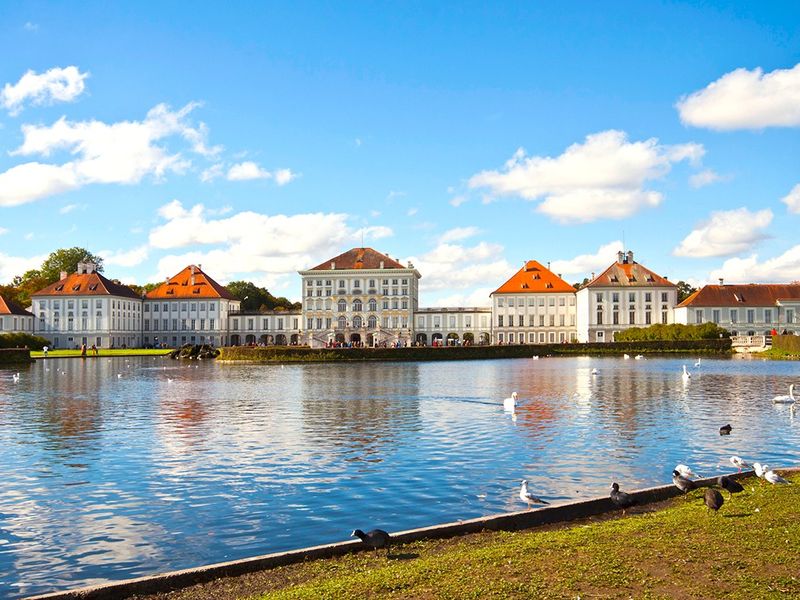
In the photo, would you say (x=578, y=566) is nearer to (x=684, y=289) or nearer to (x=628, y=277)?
(x=628, y=277)

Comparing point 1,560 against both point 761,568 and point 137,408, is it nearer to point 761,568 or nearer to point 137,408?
point 761,568

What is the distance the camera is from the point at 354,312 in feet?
374

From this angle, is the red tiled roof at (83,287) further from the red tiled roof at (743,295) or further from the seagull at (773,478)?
the seagull at (773,478)

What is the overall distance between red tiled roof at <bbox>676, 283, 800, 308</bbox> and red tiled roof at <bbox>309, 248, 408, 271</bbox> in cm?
4037

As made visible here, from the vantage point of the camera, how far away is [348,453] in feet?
56.0

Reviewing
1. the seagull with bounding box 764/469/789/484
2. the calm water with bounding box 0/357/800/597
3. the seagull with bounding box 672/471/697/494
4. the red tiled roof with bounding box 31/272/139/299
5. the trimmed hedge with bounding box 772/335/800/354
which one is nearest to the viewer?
the calm water with bounding box 0/357/800/597

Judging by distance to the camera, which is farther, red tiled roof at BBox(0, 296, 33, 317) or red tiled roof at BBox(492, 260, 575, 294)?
red tiled roof at BBox(492, 260, 575, 294)

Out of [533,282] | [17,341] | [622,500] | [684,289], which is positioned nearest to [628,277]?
[533,282]

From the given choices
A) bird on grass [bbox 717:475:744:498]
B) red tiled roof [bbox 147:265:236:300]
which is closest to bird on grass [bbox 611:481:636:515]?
bird on grass [bbox 717:475:744:498]

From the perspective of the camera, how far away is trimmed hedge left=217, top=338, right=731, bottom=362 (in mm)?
68438

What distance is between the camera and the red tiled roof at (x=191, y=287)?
117188mm

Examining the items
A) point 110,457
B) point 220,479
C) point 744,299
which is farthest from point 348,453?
point 744,299

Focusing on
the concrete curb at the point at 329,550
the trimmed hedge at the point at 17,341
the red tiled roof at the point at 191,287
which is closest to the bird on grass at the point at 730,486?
the concrete curb at the point at 329,550

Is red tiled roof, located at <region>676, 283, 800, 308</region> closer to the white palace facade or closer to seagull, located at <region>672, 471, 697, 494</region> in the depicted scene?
the white palace facade
